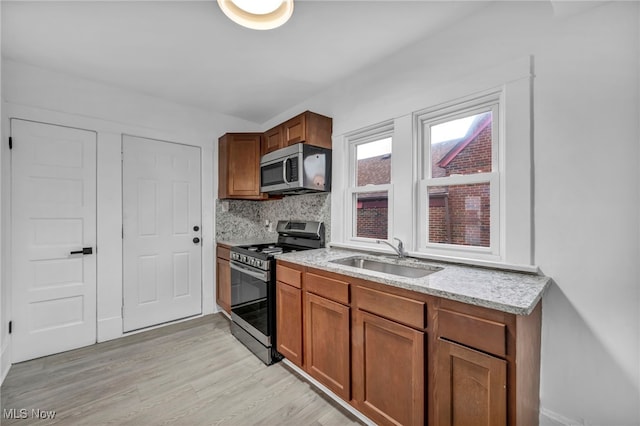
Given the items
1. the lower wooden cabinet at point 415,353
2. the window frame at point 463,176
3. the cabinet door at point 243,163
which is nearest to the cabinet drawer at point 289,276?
the lower wooden cabinet at point 415,353

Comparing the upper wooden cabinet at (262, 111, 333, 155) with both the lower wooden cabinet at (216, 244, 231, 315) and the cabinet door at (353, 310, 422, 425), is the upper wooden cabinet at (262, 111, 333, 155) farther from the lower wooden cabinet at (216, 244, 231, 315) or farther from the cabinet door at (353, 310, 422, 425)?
the cabinet door at (353, 310, 422, 425)

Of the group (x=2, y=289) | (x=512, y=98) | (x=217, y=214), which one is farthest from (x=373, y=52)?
(x=2, y=289)

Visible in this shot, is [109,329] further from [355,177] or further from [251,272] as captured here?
[355,177]

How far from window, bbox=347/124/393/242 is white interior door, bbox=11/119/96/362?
2511 mm

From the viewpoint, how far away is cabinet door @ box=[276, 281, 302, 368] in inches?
78.7

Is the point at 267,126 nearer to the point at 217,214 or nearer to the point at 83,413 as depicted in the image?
the point at 217,214

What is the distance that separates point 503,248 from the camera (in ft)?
5.31

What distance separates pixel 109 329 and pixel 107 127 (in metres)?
2.00

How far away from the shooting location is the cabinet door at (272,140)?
2.89 m

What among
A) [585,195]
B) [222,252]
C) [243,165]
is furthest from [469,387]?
[243,165]

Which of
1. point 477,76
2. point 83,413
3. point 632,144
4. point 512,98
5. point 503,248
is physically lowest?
point 83,413

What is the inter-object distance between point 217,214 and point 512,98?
3.11 metres

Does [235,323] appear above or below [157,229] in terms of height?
below

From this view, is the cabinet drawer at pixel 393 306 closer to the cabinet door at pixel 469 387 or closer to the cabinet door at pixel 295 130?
the cabinet door at pixel 469 387
